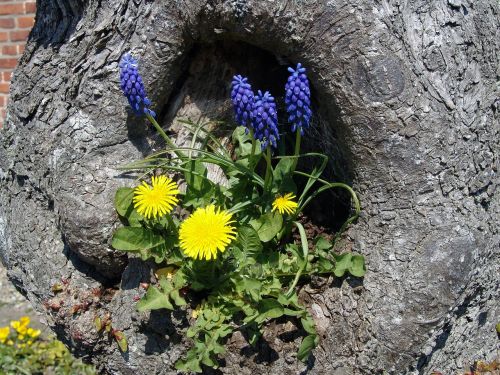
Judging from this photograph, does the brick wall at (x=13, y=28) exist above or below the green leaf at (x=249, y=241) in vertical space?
above

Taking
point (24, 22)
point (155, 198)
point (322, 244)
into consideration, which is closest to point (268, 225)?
point (322, 244)

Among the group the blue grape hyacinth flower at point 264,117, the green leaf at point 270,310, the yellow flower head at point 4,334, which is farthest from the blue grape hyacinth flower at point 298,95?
the yellow flower head at point 4,334

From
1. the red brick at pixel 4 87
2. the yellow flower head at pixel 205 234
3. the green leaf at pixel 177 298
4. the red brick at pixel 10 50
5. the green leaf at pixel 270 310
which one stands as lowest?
the green leaf at pixel 177 298

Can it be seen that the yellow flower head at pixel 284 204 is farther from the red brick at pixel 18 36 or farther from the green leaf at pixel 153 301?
the red brick at pixel 18 36

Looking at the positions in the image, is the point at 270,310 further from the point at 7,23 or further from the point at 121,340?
the point at 7,23

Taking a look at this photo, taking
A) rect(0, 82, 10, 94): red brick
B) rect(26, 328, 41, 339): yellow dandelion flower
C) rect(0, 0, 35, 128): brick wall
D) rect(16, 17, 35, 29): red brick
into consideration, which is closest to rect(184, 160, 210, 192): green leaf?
rect(26, 328, 41, 339): yellow dandelion flower

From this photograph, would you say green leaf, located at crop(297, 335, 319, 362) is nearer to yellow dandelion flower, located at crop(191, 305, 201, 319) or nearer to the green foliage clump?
the green foliage clump

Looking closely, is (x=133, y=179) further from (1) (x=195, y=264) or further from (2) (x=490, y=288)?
(2) (x=490, y=288)
